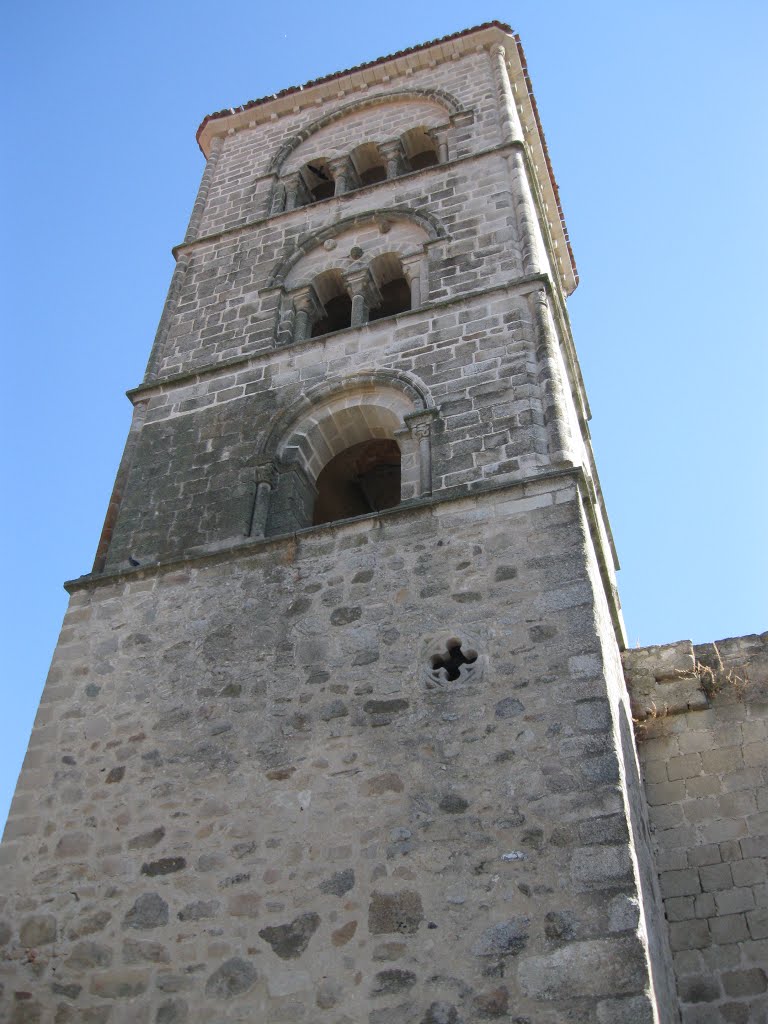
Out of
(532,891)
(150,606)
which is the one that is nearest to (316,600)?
(150,606)

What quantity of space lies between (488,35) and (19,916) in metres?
12.5

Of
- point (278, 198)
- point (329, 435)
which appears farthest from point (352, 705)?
point (278, 198)

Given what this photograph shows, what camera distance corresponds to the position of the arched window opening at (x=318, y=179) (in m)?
13.6

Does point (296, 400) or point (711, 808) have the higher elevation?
point (296, 400)

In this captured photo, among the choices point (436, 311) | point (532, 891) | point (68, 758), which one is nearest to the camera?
point (532, 891)

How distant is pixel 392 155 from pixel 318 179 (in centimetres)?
115

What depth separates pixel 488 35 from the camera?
46.8 feet

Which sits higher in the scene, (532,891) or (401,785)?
(401,785)

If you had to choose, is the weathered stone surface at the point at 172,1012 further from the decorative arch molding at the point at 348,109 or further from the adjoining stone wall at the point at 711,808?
the decorative arch molding at the point at 348,109

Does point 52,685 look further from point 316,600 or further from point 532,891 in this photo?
point 532,891

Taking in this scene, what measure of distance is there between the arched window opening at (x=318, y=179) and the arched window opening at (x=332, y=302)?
2.82 m

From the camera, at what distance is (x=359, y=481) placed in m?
10.5

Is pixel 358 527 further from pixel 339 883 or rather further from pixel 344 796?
pixel 339 883

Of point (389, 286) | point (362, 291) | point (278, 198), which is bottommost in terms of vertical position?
point (362, 291)
